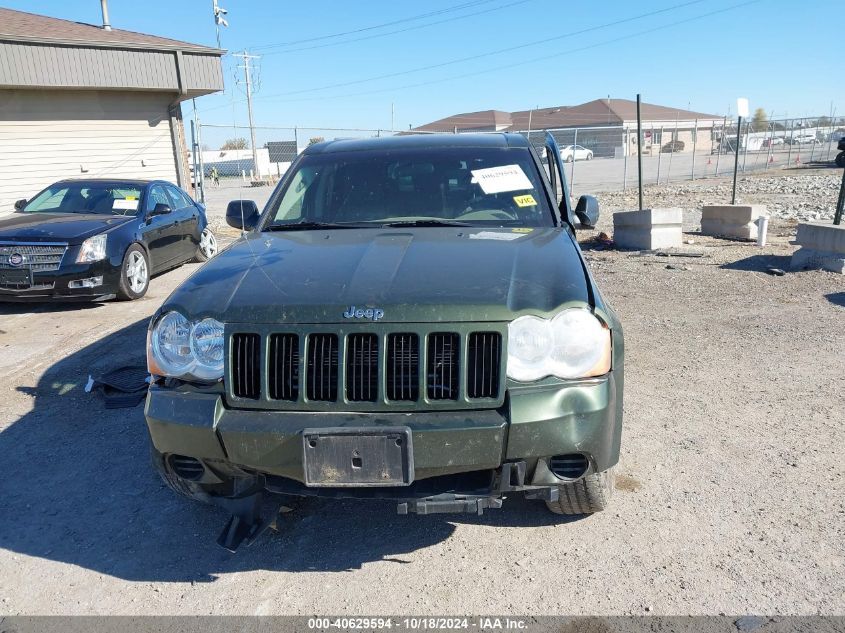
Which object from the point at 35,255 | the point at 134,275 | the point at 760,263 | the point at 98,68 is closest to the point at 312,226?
the point at 35,255

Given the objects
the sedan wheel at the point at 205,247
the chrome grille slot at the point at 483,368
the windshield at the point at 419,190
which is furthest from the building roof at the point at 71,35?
the chrome grille slot at the point at 483,368

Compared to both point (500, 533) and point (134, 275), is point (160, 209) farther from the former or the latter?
point (500, 533)

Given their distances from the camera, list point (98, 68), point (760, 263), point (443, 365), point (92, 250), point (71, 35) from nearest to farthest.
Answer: point (443, 365) < point (92, 250) < point (760, 263) < point (98, 68) < point (71, 35)

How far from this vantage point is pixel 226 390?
2.63 metres

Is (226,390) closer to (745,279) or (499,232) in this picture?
(499,232)

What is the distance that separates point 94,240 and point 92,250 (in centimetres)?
13

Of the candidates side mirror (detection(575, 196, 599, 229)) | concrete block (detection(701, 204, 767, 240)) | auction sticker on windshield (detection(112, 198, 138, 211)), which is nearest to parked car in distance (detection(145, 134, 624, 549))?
side mirror (detection(575, 196, 599, 229))

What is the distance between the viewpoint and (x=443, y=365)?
255 centimetres

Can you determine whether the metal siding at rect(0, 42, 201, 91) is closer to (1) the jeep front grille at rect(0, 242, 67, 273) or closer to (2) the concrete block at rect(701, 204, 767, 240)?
(1) the jeep front grille at rect(0, 242, 67, 273)

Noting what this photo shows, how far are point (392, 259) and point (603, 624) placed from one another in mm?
1709

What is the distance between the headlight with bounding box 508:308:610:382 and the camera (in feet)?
8.41

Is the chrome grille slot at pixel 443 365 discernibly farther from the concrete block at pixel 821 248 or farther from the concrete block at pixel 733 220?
the concrete block at pixel 733 220

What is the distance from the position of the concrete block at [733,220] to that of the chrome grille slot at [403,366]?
34.9 feet

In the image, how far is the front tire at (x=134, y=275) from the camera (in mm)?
8094
